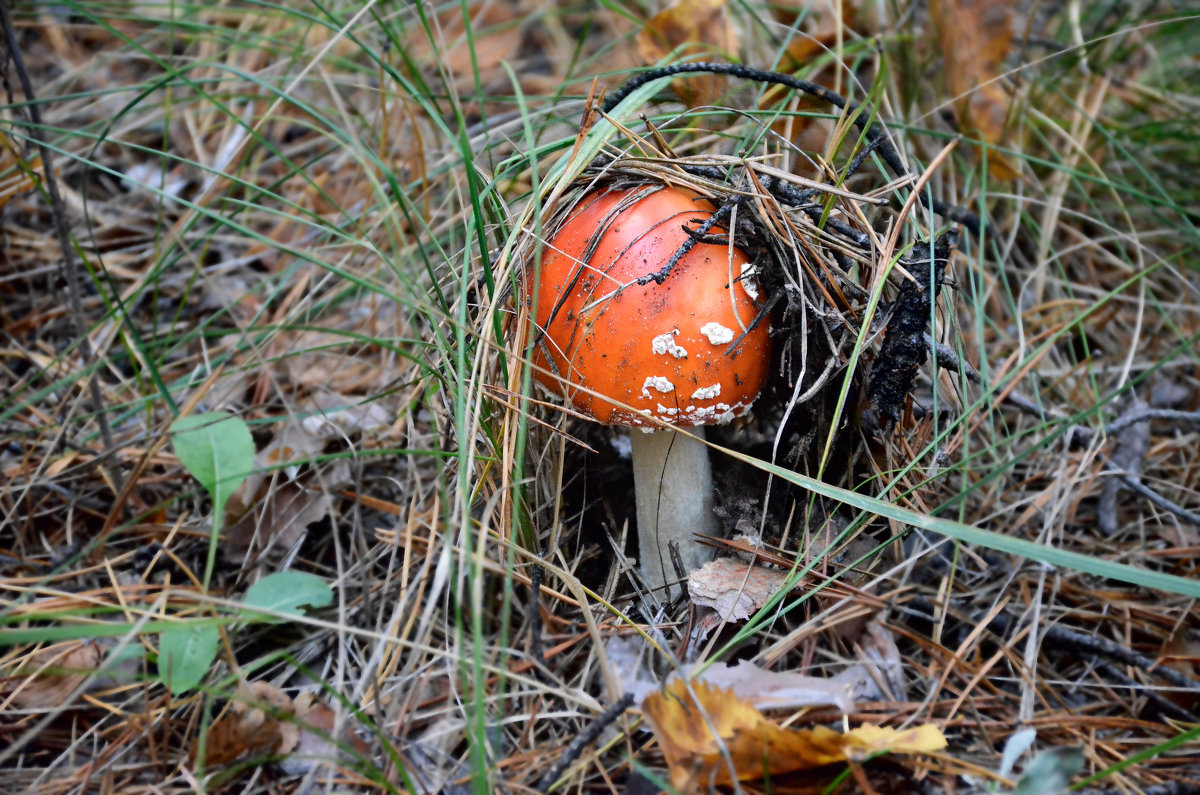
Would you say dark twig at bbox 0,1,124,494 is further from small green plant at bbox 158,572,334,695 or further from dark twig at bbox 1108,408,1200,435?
dark twig at bbox 1108,408,1200,435

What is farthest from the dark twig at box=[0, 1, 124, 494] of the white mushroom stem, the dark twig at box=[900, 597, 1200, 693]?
the dark twig at box=[900, 597, 1200, 693]

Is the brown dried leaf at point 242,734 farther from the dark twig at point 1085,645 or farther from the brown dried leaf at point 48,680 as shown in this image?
the dark twig at point 1085,645

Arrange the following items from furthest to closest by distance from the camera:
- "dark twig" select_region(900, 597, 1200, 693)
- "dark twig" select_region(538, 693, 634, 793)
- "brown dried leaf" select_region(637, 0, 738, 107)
→ "brown dried leaf" select_region(637, 0, 738, 107) → "dark twig" select_region(900, 597, 1200, 693) → "dark twig" select_region(538, 693, 634, 793)

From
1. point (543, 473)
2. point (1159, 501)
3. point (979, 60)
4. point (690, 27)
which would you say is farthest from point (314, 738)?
point (979, 60)

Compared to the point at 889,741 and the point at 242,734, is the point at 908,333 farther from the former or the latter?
the point at 242,734

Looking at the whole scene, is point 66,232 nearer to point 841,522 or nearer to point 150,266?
point 150,266
